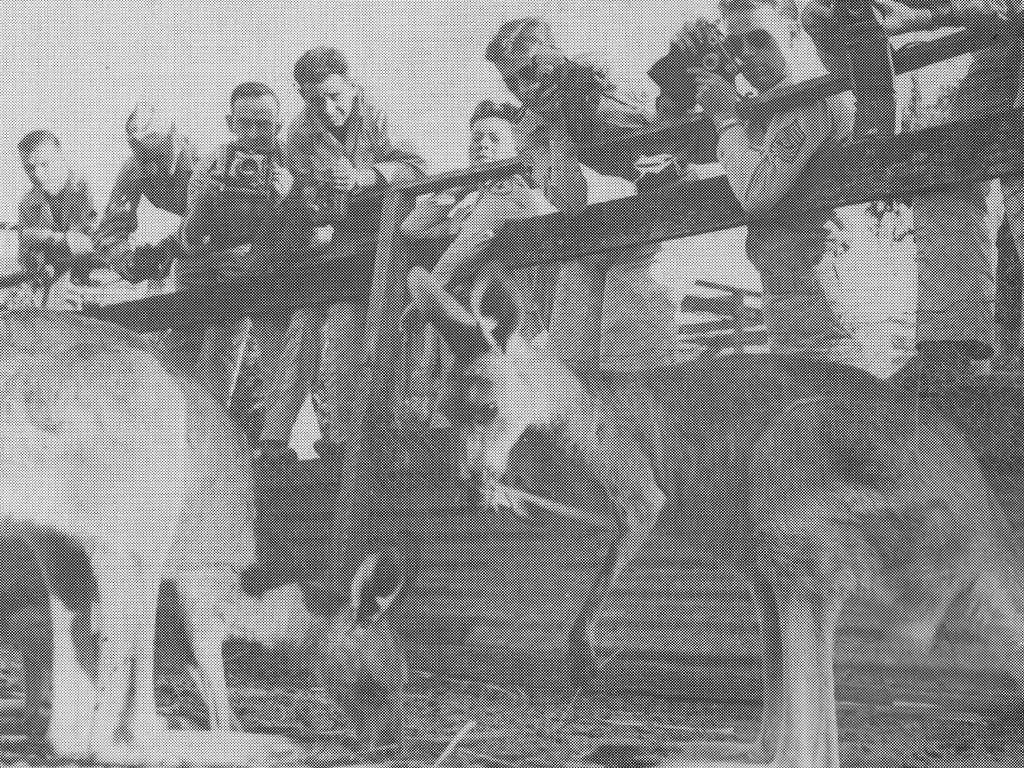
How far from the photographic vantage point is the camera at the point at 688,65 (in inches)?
35.4

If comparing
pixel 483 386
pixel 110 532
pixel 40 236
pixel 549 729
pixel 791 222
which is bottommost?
pixel 549 729

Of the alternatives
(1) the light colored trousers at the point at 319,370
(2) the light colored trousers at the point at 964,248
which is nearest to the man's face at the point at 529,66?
(1) the light colored trousers at the point at 319,370

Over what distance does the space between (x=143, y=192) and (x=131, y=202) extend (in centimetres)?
2

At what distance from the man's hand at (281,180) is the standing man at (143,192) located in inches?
3.8

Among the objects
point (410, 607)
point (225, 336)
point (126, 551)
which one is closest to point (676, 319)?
point (410, 607)

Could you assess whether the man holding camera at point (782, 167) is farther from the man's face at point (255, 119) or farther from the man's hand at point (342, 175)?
the man's face at point (255, 119)

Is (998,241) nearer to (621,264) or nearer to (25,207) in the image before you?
(621,264)

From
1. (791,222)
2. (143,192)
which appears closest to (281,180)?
(143,192)

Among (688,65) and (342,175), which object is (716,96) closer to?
(688,65)

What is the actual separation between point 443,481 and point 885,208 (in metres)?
0.40

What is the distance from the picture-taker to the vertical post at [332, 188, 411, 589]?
969 mm

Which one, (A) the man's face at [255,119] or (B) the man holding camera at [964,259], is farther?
(A) the man's face at [255,119]

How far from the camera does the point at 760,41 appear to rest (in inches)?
35.3

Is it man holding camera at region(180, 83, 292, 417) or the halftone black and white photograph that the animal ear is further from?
man holding camera at region(180, 83, 292, 417)
